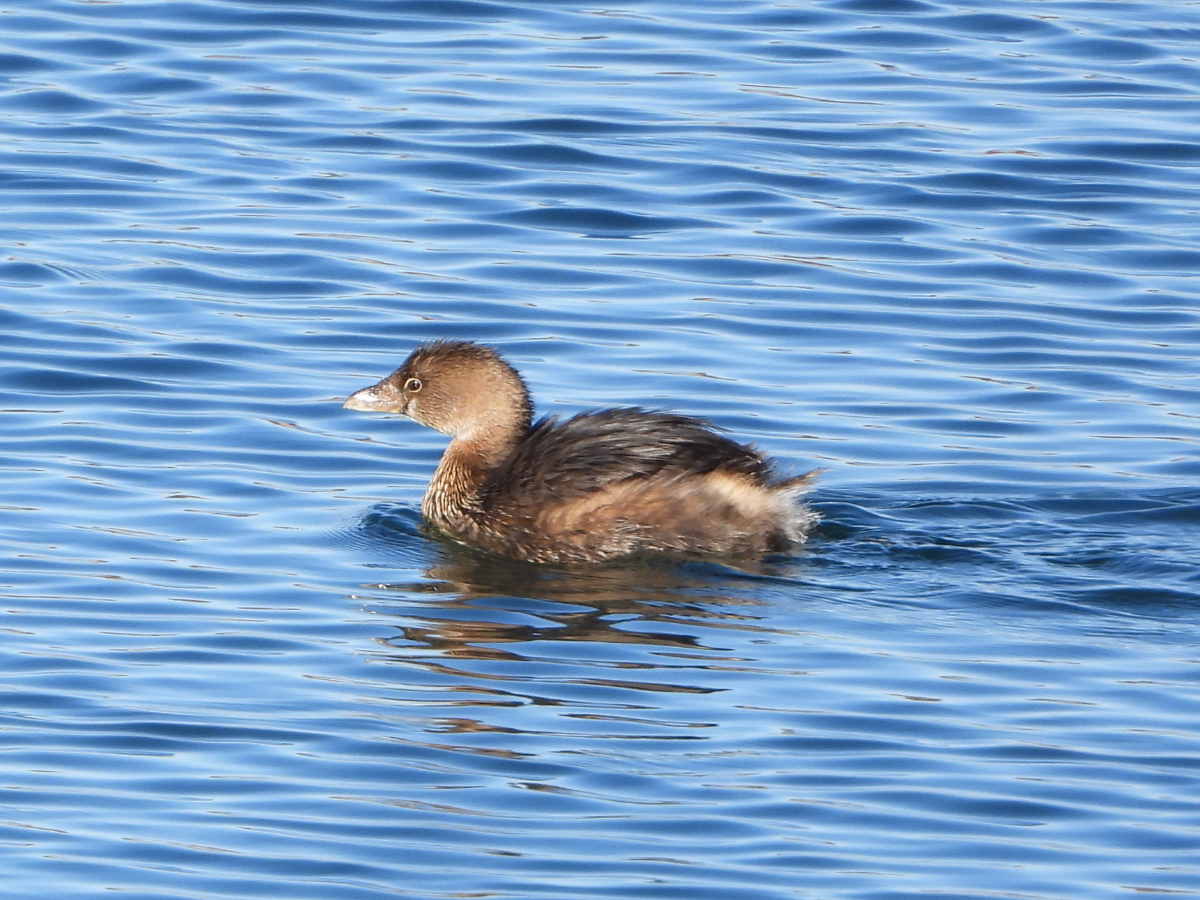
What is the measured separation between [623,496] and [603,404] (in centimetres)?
148

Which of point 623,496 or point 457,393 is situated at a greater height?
point 457,393

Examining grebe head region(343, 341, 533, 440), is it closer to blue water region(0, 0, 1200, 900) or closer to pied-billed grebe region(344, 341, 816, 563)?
pied-billed grebe region(344, 341, 816, 563)

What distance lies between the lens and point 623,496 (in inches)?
354

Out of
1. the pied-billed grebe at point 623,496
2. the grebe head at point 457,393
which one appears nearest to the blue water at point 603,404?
the pied-billed grebe at point 623,496

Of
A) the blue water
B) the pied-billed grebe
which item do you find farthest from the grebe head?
the blue water

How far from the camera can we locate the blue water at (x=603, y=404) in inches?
257

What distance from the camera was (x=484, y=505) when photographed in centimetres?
935

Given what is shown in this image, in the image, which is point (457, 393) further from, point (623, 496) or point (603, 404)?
point (623, 496)

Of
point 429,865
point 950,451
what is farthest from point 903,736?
point 950,451

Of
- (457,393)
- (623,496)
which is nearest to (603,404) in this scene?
(457,393)

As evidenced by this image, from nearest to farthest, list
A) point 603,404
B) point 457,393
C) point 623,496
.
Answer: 1. point 623,496
2. point 457,393
3. point 603,404

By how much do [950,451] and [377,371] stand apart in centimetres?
264

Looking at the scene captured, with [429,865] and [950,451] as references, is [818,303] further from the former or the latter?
[429,865]

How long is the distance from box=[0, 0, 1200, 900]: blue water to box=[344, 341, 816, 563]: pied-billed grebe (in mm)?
155
